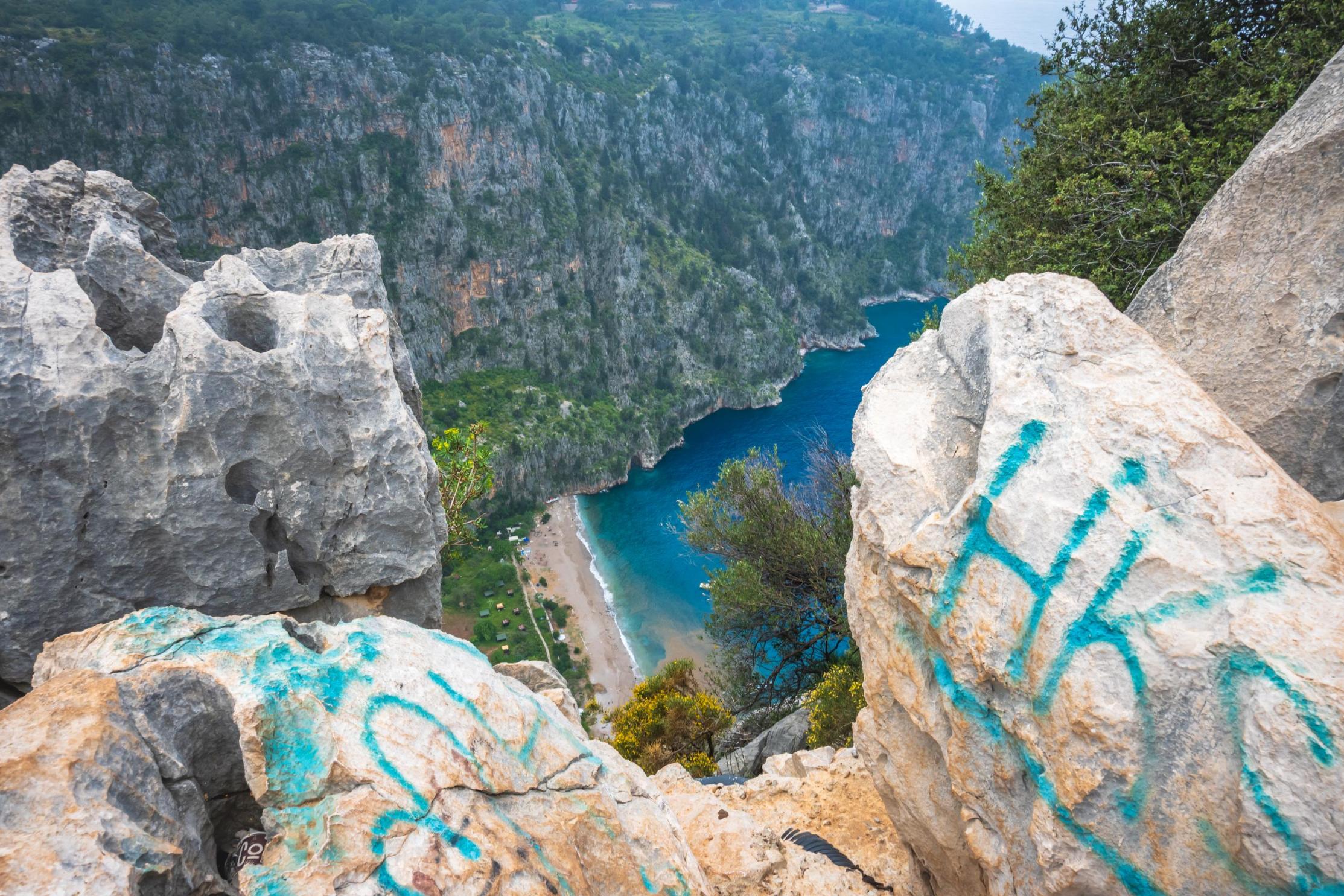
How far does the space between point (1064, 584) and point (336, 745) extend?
5.73m

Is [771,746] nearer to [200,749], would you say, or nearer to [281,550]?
[281,550]

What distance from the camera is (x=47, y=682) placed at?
5262 mm

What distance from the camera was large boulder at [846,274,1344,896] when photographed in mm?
4492

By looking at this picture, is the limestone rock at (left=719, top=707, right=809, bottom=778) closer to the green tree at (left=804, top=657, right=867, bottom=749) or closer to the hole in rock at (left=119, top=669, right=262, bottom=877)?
the green tree at (left=804, top=657, right=867, bottom=749)

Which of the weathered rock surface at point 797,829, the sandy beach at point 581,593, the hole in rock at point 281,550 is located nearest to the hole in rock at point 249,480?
the hole in rock at point 281,550

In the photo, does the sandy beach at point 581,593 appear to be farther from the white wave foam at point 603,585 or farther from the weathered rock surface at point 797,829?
the weathered rock surface at point 797,829

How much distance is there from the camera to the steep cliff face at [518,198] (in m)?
60.7

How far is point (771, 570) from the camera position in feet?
64.3

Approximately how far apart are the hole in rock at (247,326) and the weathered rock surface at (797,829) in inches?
303

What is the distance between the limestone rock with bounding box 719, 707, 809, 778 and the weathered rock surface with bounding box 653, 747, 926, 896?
351 cm

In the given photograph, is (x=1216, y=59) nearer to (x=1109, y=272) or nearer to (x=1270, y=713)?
(x=1109, y=272)

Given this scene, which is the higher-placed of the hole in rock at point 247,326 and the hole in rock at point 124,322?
the hole in rock at point 247,326

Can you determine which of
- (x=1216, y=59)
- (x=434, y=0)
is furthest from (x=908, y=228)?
(x=1216, y=59)

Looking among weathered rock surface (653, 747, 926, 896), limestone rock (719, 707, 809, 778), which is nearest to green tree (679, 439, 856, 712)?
limestone rock (719, 707, 809, 778)
